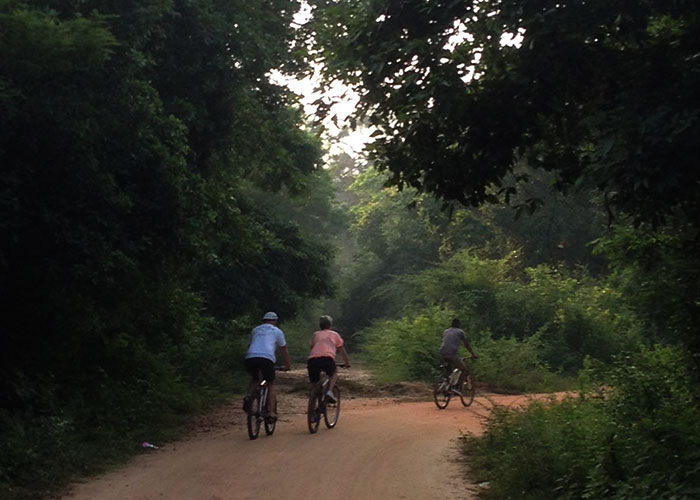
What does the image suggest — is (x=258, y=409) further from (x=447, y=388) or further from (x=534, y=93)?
(x=447, y=388)

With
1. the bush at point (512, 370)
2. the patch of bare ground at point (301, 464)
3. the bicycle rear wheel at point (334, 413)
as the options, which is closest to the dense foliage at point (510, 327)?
the bush at point (512, 370)

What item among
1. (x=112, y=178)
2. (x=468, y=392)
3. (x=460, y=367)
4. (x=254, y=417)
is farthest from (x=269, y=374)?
(x=468, y=392)

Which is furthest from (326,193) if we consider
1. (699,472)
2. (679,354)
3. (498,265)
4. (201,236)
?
(699,472)

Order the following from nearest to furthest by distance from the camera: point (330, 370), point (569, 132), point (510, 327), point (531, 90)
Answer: point (531, 90)
point (569, 132)
point (330, 370)
point (510, 327)

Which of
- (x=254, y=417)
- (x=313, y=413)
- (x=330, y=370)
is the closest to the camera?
(x=254, y=417)

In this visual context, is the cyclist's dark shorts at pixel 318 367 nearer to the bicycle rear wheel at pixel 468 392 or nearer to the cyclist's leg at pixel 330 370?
the cyclist's leg at pixel 330 370

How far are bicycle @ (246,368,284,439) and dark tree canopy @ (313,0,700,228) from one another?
13.7 feet

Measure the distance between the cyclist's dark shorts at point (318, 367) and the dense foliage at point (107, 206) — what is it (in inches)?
90.9

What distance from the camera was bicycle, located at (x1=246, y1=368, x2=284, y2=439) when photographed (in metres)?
12.1

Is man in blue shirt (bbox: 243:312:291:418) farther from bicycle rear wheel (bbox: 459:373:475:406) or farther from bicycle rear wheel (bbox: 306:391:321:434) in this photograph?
bicycle rear wheel (bbox: 459:373:475:406)

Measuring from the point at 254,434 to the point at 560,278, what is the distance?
21.9 metres

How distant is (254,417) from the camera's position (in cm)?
1239

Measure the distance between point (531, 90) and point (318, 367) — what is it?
603 centimetres

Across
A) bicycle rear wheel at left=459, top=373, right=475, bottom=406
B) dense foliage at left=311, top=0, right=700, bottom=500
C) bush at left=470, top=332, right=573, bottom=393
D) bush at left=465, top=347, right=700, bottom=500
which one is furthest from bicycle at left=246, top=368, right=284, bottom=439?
bush at left=470, top=332, right=573, bottom=393
